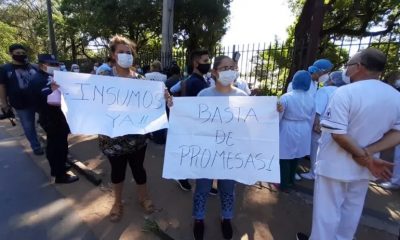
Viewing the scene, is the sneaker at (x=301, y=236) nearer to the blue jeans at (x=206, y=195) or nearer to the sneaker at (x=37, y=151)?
the blue jeans at (x=206, y=195)

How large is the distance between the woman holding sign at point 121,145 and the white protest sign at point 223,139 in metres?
0.35

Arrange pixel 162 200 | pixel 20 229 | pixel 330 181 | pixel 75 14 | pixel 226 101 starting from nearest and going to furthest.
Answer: pixel 330 181 < pixel 226 101 < pixel 20 229 < pixel 162 200 < pixel 75 14

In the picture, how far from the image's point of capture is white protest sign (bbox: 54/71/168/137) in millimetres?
2752

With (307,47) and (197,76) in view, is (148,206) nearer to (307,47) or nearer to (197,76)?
(197,76)

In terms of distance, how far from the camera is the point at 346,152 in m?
2.35

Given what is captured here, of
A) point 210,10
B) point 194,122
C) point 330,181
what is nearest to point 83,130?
point 194,122

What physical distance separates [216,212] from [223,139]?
125 centimetres

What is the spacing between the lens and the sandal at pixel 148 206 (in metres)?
3.54

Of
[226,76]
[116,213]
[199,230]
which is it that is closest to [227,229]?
[199,230]

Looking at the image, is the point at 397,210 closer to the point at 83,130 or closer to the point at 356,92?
the point at 356,92

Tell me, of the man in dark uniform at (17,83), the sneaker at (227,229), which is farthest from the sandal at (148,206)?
the man in dark uniform at (17,83)

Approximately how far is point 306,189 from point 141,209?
235 centimetres

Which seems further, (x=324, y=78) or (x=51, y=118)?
(x=324, y=78)

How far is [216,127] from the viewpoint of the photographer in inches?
106
